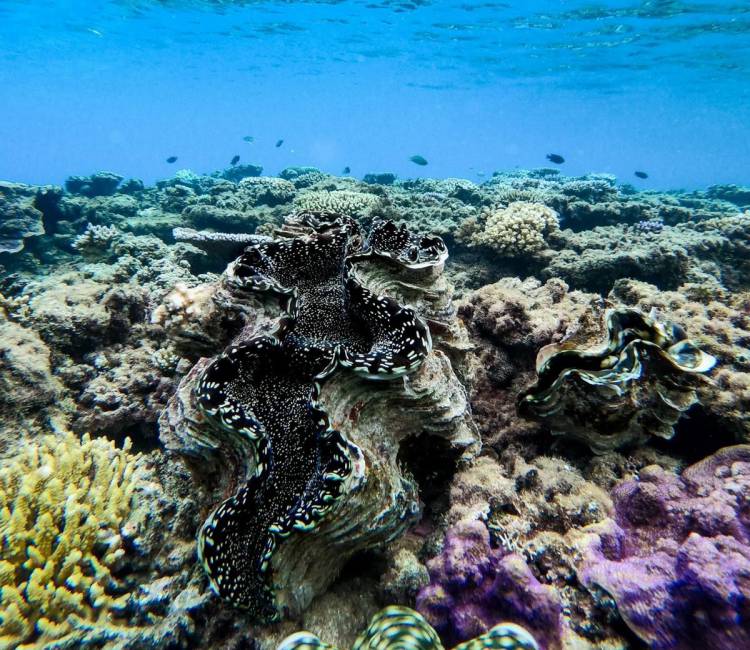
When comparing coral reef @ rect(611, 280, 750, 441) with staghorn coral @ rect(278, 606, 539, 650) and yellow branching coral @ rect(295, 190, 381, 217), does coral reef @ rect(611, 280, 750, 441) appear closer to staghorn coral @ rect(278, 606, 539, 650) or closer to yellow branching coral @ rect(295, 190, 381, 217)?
staghorn coral @ rect(278, 606, 539, 650)

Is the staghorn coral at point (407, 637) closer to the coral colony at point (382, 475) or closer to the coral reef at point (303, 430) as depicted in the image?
the coral colony at point (382, 475)

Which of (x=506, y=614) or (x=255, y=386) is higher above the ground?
(x=255, y=386)

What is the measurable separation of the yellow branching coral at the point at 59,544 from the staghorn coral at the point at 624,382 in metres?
2.75

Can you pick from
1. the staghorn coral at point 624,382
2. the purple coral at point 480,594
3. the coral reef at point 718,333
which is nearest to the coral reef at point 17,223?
the purple coral at point 480,594

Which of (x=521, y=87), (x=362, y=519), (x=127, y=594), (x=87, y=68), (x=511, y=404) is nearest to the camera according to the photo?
(x=362, y=519)

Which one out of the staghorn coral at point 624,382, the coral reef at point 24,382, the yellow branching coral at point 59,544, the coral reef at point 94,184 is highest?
the staghorn coral at point 624,382

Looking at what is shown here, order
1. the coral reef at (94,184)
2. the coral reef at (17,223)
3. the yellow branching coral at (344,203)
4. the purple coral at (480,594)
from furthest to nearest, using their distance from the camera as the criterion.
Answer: the coral reef at (94,184), the coral reef at (17,223), the yellow branching coral at (344,203), the purple coral at (480,594)

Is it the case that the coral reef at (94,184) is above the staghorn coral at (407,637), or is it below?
below

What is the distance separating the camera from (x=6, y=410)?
356cm

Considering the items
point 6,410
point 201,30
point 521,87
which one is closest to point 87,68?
point 201,30

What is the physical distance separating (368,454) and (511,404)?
5.34 ft

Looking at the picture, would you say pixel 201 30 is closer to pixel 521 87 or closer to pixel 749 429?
pixel 521 87

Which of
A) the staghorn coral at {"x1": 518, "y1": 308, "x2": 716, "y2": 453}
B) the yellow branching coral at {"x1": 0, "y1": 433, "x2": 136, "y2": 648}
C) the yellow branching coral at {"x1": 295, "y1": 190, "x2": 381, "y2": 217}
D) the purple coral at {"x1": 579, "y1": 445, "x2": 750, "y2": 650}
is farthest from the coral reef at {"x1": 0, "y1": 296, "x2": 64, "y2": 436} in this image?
the yellow branching coral at {"x1": 295, "y1": 190, "x2": 381, "y2": 217}

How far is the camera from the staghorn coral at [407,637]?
1.53 meters
